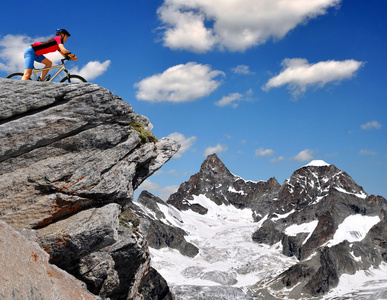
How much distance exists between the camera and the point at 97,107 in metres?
23.2

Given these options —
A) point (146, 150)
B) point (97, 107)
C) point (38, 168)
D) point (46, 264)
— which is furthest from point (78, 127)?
point (46, 264)

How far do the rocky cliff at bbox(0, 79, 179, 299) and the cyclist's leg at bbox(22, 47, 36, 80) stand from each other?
1669 mm

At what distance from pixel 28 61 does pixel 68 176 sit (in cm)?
782

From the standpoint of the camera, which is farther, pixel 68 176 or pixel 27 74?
pixel 27 74

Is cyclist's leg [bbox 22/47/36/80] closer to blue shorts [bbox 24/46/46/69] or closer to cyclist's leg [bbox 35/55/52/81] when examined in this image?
blue shorts [bbox 24/46/46/69]

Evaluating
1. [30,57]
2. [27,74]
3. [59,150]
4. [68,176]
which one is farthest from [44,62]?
[68,176]

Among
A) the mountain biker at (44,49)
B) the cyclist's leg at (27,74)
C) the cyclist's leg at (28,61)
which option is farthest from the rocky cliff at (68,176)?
the mountain biker at (44,49)

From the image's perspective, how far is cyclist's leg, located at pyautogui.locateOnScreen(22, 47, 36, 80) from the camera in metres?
24.2

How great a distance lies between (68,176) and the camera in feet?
70.6

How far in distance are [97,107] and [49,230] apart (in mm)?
7109

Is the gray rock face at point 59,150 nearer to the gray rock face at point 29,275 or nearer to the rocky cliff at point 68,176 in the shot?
the rocky cliff at point 68,176

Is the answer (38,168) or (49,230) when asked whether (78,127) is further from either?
(49,230)

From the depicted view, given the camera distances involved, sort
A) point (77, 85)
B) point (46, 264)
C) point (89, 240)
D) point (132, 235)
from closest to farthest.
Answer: point (46, 264) < point (89, 240) < point (77, 85) < point (132, 235)

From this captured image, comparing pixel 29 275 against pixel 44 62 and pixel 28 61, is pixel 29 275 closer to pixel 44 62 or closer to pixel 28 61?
pixel 28 61
